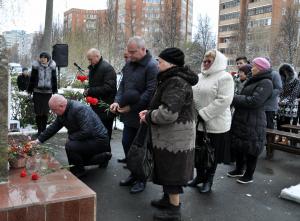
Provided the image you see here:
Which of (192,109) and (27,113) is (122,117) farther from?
(27,113)

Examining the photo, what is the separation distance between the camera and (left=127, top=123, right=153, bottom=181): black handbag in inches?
148

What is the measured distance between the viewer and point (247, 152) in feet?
16.6

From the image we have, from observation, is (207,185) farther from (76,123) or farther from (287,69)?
(287,69)

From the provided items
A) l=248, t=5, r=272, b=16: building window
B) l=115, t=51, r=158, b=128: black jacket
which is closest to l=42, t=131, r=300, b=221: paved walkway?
l=115, t=51, r=158, b=128: black jacket

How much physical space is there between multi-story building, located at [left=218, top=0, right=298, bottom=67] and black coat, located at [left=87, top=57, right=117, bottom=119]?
32950mm

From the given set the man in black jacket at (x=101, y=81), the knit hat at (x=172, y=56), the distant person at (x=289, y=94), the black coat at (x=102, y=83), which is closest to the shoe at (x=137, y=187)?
the man in black jacket at (x=101, y=81)

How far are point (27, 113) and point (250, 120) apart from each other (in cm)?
563

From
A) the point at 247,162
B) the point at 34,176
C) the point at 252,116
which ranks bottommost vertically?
the point at 247,162

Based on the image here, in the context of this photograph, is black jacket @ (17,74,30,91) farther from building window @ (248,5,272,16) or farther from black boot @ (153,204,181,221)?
building window @ (248,5,272,16)

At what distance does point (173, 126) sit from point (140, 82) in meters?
1.33

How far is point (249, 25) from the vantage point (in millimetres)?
56344

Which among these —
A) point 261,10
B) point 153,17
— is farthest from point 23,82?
point 261,10

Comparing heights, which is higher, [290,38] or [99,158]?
[290,38]


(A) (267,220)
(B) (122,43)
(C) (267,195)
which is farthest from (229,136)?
(B) (122,43)
